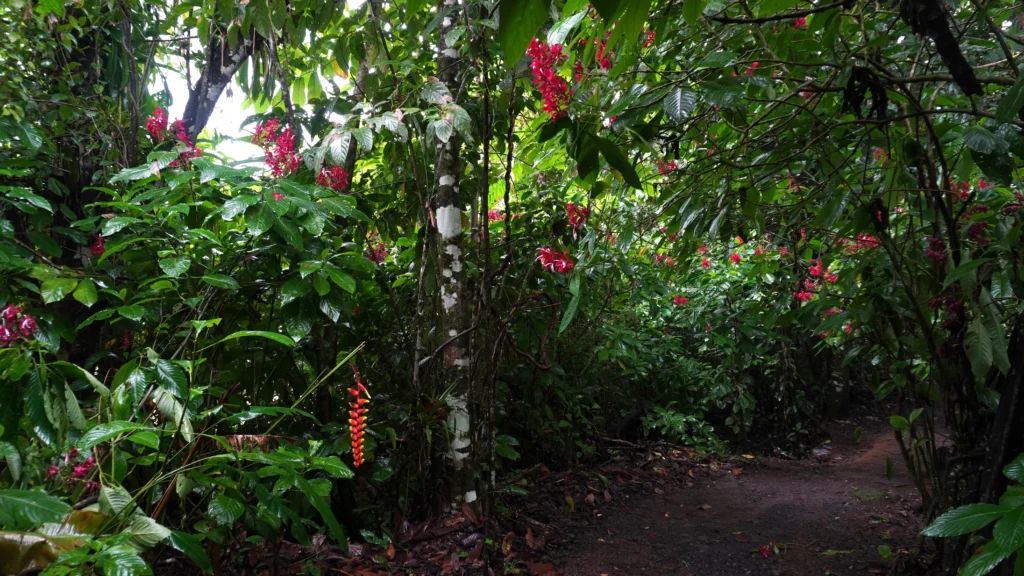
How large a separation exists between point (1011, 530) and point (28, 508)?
166 centimetres

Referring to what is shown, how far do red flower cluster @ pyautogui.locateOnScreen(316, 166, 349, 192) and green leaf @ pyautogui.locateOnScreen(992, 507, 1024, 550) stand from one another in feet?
7.58

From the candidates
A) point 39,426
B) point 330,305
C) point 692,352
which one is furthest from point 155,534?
point 692,352

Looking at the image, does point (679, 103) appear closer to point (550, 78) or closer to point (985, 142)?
point (550, 78)

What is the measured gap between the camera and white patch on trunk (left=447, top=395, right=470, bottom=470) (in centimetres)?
258

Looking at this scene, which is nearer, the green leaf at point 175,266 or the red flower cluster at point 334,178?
the green leaf at point 175,266

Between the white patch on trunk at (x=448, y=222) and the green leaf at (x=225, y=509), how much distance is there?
4.92 feet

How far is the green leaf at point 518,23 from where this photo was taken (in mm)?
568

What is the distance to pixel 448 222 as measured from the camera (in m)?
2.66

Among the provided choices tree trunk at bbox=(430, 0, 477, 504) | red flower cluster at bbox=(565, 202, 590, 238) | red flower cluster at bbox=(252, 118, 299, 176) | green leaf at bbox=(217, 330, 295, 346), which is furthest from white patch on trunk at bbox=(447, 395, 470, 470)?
green leaf at bbox=(217, 330, 295, 346)

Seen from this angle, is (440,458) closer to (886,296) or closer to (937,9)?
(886,296)

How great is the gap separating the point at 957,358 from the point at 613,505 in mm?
2212

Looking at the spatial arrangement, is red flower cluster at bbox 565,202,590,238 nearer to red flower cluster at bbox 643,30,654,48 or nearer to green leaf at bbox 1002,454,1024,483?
red flower cluster at bbox 643,30,654,48

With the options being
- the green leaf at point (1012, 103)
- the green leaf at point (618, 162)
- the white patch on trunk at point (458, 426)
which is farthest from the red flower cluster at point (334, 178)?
the green leaf at point (1012, 103)

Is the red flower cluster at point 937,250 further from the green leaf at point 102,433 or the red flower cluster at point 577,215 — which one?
the green leaf at point 102,433
